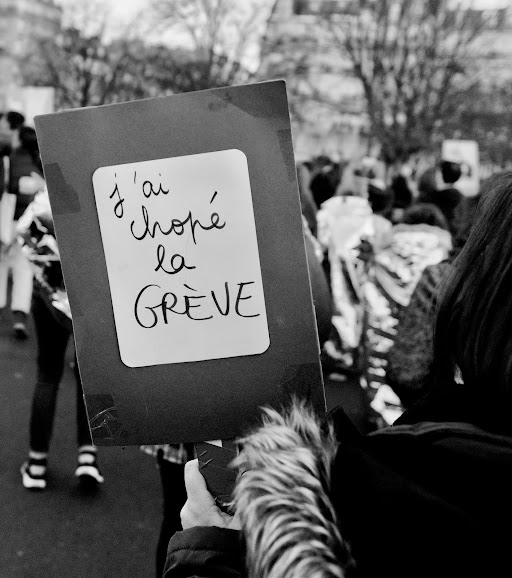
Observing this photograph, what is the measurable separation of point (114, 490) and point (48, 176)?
328 cm

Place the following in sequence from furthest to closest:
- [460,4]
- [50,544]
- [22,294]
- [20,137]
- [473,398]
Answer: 1. [460,4]
2. [22,294]
3. [20,137]
4. [50,544]
5. [473,398]

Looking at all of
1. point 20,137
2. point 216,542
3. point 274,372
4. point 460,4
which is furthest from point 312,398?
point 460,4

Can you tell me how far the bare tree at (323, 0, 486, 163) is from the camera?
2508 centimetres

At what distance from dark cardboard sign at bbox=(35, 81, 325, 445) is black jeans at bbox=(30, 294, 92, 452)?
2664 millimetres

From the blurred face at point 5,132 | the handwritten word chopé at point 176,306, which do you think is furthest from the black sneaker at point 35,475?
the blurred face at point 5,132

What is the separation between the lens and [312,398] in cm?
163

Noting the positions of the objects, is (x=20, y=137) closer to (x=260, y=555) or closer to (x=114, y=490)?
(x=114, y=490)

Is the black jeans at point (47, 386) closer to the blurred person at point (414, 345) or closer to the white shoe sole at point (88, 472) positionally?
the white shoe sole at point (88, 472)

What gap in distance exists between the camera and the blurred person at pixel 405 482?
1.05 m

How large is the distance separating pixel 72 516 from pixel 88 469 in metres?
0.35

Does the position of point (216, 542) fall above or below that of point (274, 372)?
below

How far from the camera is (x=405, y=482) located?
43.7 inches

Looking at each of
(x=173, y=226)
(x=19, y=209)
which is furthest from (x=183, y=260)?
(x=19, y=209)

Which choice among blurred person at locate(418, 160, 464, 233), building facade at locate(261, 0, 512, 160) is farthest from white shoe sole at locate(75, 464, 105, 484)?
building facade at locate(261, 0, 512, 160)
